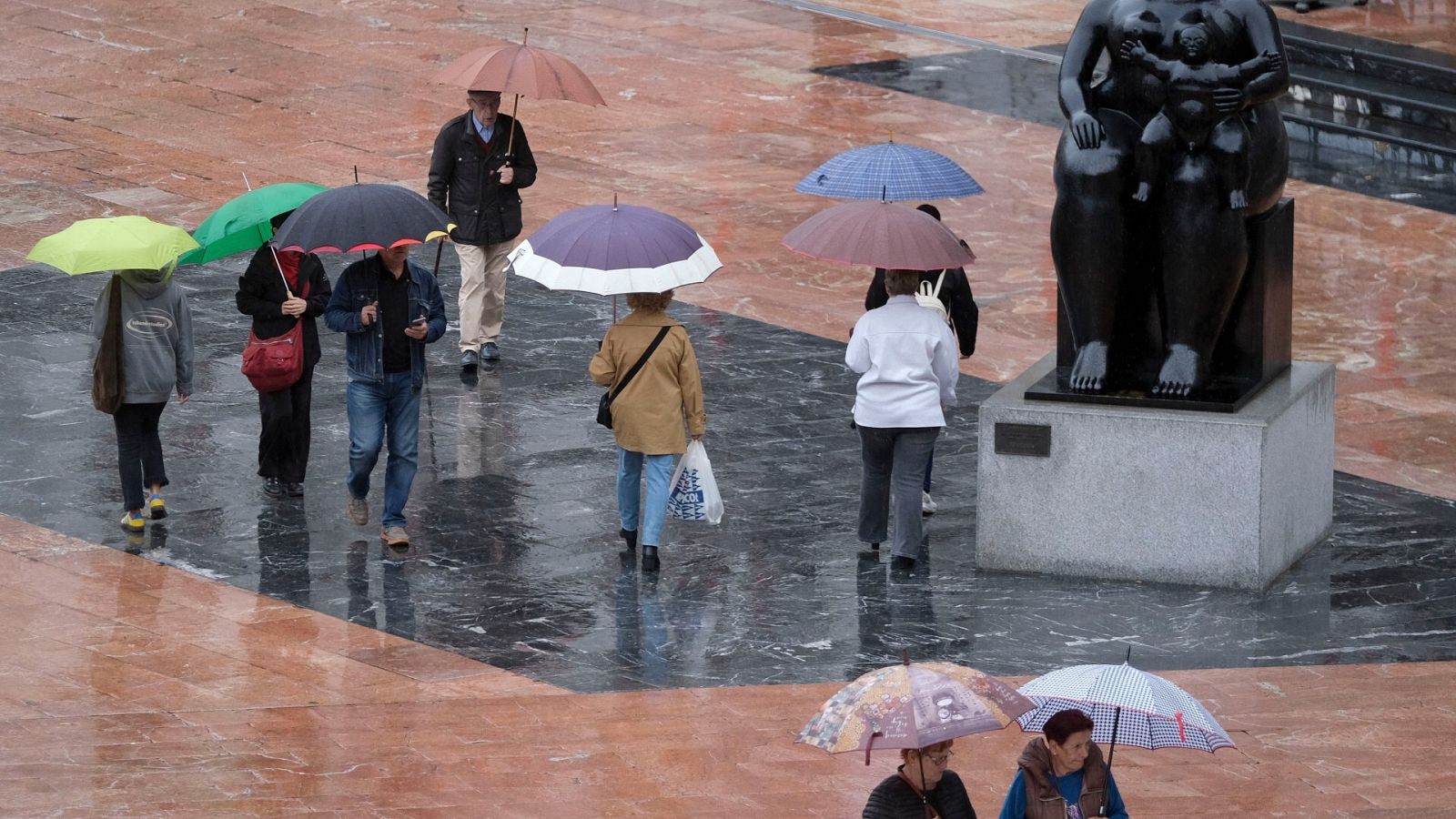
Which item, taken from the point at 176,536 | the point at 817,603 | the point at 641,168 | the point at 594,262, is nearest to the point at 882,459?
the point at 817,603

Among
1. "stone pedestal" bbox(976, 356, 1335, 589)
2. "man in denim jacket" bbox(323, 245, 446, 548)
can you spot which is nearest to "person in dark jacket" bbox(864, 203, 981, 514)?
"stone pedestal" bbox(976, 356, 1335, 589)

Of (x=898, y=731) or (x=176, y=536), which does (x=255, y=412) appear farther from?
(x=898, y=731)

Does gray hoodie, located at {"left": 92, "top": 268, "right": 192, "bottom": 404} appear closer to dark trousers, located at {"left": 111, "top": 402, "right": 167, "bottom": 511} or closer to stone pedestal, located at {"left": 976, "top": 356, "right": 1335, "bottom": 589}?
dark trousers, located at {"left": 111, "top": 402, "right": 167, "bottom": 511}

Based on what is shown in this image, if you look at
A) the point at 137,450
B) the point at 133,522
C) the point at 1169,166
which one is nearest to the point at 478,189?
the point at 137,450

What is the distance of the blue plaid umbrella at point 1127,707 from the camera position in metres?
6.23

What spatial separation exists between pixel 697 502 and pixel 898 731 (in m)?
4.36

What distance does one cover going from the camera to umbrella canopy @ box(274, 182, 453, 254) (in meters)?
10.2

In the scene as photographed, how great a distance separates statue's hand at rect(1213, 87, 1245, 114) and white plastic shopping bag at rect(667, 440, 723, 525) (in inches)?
104

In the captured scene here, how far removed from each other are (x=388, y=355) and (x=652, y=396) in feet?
4.07

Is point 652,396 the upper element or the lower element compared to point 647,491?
upper

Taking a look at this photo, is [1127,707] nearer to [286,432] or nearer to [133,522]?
[133,522]

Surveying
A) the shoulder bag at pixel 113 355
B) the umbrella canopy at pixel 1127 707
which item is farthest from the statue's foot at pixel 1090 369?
the shoulder bag at pixel 113 355

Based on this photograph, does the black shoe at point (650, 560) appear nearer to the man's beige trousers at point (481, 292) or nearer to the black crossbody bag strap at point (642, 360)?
the black crossbody bag strap at point (642, 360)

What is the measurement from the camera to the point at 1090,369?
1030 cm
